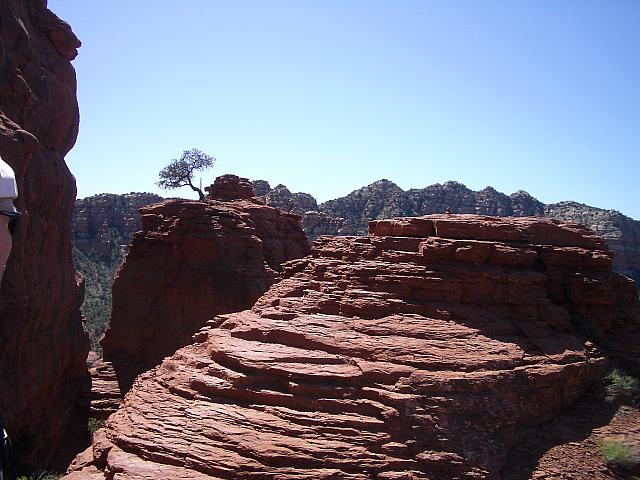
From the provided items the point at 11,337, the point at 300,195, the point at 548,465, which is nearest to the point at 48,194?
the point at 11,337

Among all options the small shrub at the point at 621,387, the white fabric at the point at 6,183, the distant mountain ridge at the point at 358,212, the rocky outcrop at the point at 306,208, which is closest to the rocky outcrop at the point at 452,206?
the distant mountain ridge at the point at 358,212

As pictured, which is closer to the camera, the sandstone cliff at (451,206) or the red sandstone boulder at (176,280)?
the red sandstone boulder at (176,280)

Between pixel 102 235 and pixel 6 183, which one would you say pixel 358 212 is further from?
pixel 6 183

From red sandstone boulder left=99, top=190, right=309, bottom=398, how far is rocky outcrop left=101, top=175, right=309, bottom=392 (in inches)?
1.7

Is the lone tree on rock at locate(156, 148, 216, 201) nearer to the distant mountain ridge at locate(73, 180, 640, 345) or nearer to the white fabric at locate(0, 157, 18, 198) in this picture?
the distant mountain ridge at locate(73, 180, 640, 345)

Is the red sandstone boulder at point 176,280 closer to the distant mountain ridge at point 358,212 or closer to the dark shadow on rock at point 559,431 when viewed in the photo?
the dark shadow on rock at point 559,431

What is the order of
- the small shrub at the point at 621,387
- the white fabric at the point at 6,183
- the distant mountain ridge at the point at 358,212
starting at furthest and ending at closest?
the distant mountain ridge at the point at 358,212 → the small shrub at the point at 621,387 → the white fabric at the point at 6,183

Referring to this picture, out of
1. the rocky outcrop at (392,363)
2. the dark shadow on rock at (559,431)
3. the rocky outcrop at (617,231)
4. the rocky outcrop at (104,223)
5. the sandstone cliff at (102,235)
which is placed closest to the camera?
the rocky outcrop at (392,363)

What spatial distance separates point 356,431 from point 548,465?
355cm

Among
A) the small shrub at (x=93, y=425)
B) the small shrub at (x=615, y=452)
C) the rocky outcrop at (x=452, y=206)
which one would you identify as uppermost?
the rocky outcrop at (x=452, y=206)

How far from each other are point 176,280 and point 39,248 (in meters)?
9.21

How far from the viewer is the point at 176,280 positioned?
26703 millimetres

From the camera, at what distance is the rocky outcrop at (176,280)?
26125 millimetres

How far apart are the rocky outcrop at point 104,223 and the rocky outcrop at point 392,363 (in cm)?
6433
